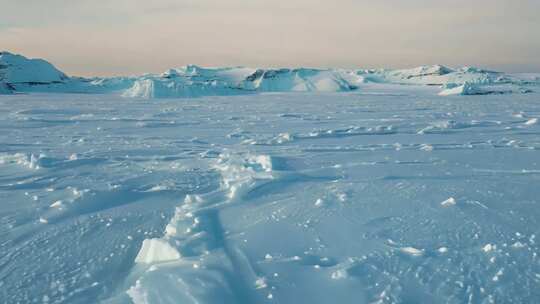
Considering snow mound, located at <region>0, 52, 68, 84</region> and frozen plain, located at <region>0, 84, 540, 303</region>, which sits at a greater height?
snow mound, located at <region>0, 52, 68, 84</region>

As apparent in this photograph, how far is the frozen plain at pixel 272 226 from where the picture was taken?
2.54 metres

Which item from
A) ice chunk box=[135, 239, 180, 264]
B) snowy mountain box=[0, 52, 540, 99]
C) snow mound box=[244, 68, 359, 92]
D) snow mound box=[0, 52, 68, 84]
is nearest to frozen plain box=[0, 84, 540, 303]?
ice chunk box=[135, 239, 180, 264]

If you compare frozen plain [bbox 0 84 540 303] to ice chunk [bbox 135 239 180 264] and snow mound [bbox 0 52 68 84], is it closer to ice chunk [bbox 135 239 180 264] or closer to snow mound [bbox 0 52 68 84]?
ice chunk [bbox 135 239 180 264]

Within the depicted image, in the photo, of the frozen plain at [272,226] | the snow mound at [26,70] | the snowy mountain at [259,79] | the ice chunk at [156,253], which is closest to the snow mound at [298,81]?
the snowy mountain at [259,79]

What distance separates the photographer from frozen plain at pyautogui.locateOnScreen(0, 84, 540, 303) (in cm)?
254

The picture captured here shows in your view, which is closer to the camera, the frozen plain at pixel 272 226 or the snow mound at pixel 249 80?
the frozen plain at pixel 272 226

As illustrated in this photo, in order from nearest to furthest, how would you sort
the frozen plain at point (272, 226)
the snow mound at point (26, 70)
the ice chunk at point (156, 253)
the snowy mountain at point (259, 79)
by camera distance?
1. the frozen plain at point (272, 226)
2. the ice chunk at point (156, 253)
3. the snowy mountain at point (259, 79)
4. the snow mound at point (26, 70)

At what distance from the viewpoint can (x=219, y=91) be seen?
49219 millimetres

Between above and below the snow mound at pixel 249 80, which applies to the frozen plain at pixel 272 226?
below

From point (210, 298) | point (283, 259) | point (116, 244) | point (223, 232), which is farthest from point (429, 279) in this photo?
point (116, 244)

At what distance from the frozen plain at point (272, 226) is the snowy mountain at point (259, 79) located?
42812 mm

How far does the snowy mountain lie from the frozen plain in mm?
42812

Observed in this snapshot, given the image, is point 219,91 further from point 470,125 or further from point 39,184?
point 39,184

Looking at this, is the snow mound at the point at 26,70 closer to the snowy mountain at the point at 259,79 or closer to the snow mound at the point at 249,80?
the snowy mountain at the point at 259,79
